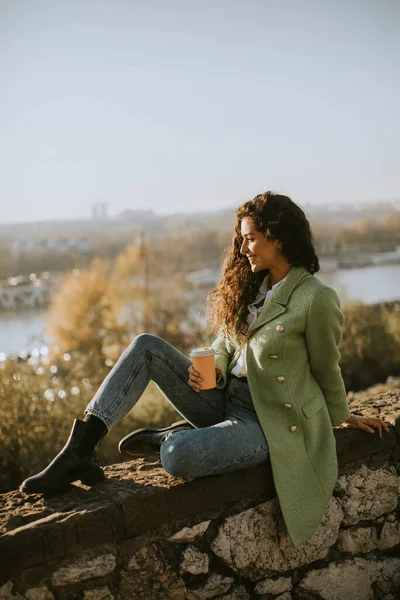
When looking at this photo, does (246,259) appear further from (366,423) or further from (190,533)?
(190,533)

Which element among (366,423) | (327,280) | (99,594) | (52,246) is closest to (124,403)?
(99,594)

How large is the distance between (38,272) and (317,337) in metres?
24.6

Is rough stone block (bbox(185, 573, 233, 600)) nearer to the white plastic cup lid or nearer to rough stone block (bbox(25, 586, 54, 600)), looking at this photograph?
rough stone block (bbox(25, 586, 54, 600))

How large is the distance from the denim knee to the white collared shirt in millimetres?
409

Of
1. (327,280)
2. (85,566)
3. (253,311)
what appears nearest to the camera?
(85,566)

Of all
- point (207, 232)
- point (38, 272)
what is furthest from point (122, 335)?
point (38, 272)

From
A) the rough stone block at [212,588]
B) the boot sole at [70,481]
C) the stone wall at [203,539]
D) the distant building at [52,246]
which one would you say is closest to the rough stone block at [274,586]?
the stone wall at [203,539]

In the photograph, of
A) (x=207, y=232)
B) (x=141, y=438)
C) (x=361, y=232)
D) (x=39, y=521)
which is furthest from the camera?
(x=207, y=232)

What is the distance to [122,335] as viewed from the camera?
16344 mm

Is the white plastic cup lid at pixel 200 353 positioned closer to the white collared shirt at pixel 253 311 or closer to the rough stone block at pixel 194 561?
the white collared shirt at pixel 253 311

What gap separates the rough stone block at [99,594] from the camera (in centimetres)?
186

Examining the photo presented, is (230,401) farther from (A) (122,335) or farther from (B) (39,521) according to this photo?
(A) (122,335)

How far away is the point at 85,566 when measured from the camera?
1.85 metres

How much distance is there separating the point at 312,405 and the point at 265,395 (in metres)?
0.17
